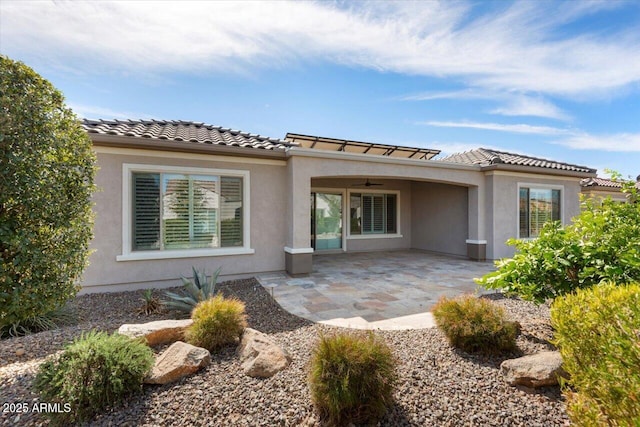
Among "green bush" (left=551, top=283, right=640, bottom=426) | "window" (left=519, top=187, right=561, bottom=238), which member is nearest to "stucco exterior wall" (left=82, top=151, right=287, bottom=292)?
"green bush" (left=551, top=283, right=640, bottom=426)

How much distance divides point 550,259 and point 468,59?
7425 millimetres

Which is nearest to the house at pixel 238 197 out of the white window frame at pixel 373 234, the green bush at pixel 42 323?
the green bush at pixel 42 323

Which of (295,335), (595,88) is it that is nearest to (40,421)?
(295,335)

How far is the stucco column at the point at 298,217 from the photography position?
8328mm

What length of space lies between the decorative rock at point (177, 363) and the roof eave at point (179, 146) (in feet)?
17.9

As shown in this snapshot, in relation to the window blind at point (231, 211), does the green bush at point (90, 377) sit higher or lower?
lower

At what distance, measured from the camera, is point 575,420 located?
214 centimetres

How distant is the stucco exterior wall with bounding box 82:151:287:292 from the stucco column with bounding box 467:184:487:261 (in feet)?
25.0

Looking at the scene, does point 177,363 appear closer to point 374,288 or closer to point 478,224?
point 374,288

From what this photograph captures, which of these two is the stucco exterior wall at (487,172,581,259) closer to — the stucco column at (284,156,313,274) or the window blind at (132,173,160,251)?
the stucco column at (284,156,313,274)

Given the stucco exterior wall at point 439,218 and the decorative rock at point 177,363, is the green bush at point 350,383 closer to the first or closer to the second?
the decorative rock at point 177,363

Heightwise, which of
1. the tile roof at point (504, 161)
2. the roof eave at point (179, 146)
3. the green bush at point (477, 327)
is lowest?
the green bush at point (477, 327)

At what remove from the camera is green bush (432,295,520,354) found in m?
3.54

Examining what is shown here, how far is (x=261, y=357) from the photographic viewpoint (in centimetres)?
328
